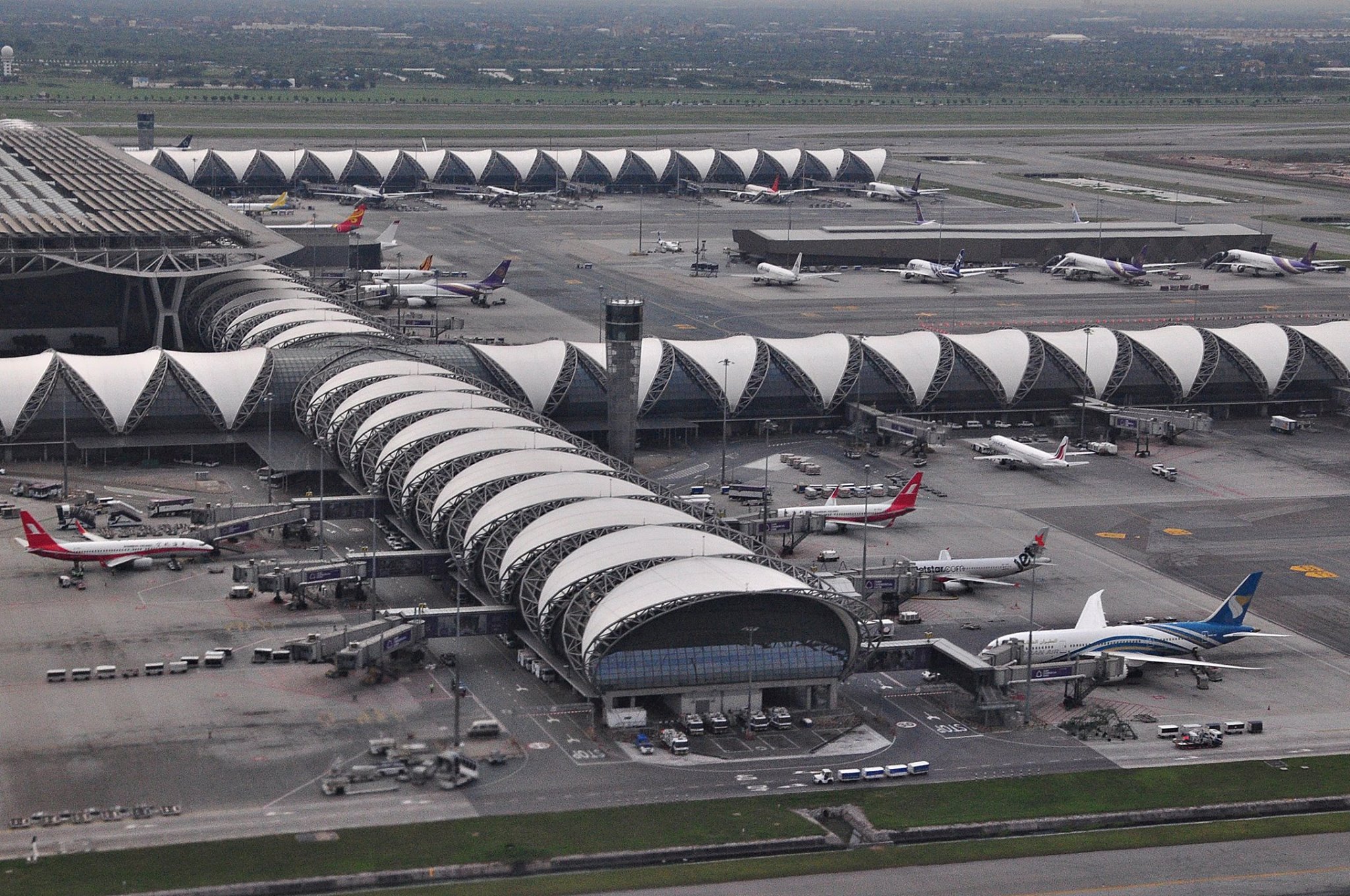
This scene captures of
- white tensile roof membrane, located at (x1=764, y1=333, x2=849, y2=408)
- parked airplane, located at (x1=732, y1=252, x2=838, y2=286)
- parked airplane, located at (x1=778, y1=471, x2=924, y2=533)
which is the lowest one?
parked airplane, located at (x1=778, y1=471, x2=924, y2=533)

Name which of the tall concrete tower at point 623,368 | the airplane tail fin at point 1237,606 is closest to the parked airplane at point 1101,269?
the tall concrete tower at point 623,368

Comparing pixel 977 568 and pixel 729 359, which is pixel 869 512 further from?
pixel 729 359

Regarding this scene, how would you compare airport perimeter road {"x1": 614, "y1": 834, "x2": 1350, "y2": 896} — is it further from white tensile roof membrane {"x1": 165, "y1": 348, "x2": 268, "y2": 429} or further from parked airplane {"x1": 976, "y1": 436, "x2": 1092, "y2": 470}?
white tensile roof membrane {"x1": 165, "y1": 348, "x2": 268, "y2": 429}

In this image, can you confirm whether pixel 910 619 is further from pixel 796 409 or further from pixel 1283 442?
pixel 1283 442

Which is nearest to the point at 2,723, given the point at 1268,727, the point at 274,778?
the point at 274,778

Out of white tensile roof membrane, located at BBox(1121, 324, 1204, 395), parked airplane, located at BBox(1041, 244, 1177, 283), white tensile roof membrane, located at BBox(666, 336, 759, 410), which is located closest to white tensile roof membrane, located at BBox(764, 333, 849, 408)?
white tensile roof membrane, located at BBox(666, 336, 759, 410)

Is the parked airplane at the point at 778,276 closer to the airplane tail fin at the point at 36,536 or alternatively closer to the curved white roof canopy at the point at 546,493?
the curved white roof canopy at the point at 546,493

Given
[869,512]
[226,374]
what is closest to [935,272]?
[869,512]
